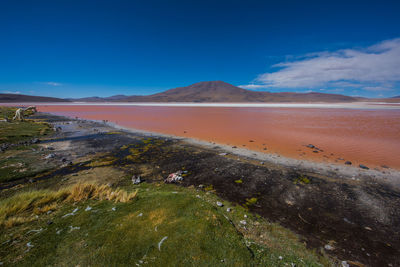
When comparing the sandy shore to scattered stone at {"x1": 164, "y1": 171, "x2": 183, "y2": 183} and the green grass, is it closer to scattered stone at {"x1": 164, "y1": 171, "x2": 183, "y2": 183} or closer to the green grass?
scattered stone at {"x1": 164, "y1": 171, "x2": 183, "y2": 183}

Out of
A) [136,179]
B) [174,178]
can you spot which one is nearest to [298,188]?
[174,178]

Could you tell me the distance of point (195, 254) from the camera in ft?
9.11

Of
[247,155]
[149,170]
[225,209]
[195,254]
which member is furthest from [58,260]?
[247,155]

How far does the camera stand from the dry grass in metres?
3.55

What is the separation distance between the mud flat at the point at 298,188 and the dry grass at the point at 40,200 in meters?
2.20

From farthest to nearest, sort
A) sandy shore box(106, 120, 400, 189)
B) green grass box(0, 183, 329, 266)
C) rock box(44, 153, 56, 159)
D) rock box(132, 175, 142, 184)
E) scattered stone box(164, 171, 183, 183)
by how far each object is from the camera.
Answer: rock box(44, 153, 56, 159) < sandy shore box(106, 120, 400, 189) < scattered stone box(164, 171, 183, 183) < rock box(132, 175, 142, 184) < green grass box(0, 183, 329, 266)

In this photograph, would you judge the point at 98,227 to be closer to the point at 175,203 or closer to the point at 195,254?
the point at 175,203

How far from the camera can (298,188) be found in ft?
20.2

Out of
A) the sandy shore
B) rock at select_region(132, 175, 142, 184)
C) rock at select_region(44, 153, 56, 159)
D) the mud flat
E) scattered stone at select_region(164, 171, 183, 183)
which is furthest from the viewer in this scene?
rock at select_region(44, 153, 56, 159)

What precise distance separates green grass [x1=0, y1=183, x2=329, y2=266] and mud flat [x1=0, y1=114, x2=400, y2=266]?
0.98 metres

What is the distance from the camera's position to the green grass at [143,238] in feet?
8.70

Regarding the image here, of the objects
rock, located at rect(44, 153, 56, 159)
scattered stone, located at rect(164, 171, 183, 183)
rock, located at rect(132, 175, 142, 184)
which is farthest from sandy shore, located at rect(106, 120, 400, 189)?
rock, located at rect(44, 153, 56, 159)

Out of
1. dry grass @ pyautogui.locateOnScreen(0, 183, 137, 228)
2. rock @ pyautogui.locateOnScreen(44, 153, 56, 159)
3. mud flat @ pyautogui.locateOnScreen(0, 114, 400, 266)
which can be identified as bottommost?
mud flat @ pyautogui.locateOnScreen(0, 114, 400, 266)

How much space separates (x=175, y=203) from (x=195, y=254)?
61.9 inches
